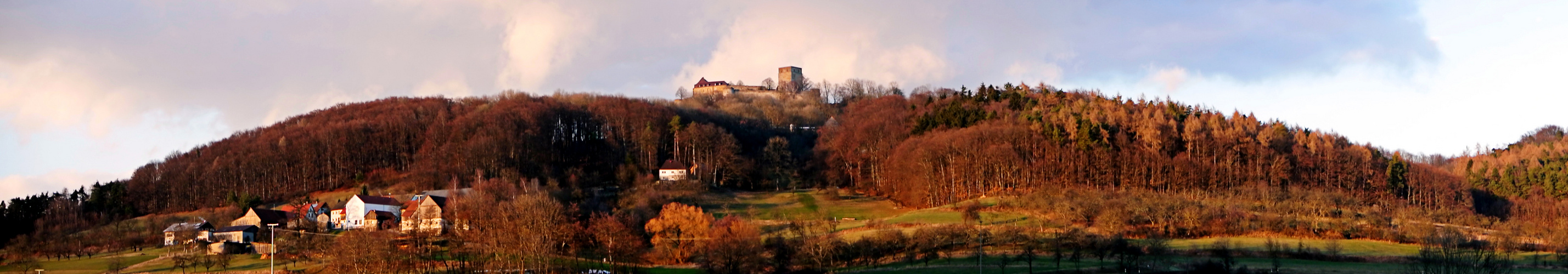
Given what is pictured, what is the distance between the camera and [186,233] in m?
79.1

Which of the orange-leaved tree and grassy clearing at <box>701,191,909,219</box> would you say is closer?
the orange-leaved tree

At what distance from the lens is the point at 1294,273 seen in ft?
159

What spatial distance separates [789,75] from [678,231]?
128 metres

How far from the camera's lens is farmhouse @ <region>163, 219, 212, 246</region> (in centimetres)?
7800

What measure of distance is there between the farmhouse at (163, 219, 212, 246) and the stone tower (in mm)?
115691

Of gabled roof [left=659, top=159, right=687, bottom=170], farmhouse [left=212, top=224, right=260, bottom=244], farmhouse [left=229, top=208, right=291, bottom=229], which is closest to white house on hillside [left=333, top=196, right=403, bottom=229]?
farmhouse [left=229, top=208, right=291, bottom=229]

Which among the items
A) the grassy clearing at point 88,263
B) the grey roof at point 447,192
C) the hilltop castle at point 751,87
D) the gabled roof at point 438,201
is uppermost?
the hilltop castle at point 751,87

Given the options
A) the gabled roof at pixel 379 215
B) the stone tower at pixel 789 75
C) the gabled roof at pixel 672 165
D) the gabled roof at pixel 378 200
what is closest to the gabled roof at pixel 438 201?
the gabled roof at pixel 379 215

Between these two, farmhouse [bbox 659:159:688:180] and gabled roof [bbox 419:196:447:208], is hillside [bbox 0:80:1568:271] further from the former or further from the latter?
gabled roof [bbox 419:196:447:208]

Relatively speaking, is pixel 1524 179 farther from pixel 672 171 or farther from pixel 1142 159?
pixel 672 171

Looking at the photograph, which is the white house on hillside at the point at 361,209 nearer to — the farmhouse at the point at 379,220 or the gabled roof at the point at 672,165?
the farmhouse at the point at 379,220

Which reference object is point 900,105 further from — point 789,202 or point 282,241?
point 282,241

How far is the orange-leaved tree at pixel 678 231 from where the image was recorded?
6281 centimetres

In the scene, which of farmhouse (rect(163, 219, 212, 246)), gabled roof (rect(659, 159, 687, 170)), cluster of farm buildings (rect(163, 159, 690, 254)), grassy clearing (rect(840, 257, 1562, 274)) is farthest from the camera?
gabled roof (rect(659, 159, 687, 170))
